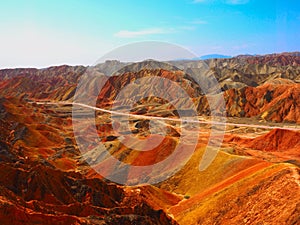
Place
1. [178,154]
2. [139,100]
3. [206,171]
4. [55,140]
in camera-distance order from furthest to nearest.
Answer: [139,100] < [55,140] < [178,154] < [206,171]

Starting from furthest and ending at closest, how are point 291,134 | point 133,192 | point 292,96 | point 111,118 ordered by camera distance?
1. point 111,118
2. point 292,96
3. point 291,134
4. point 133,192

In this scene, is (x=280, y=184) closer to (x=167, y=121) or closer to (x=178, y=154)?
(x=178, y=154)

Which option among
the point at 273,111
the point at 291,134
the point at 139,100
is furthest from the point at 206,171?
the point at 139,100

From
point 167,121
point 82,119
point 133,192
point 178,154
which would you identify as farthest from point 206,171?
point 82,119

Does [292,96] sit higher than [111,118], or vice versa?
[292,96]

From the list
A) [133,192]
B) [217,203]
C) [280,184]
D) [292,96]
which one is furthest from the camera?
[292,96]

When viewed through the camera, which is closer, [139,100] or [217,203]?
[217,203]

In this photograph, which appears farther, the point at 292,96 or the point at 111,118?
the point at 111,118

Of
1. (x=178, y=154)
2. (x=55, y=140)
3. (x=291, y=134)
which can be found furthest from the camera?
(x=55, y=140)

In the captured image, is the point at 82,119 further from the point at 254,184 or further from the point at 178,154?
the point at 254,184
